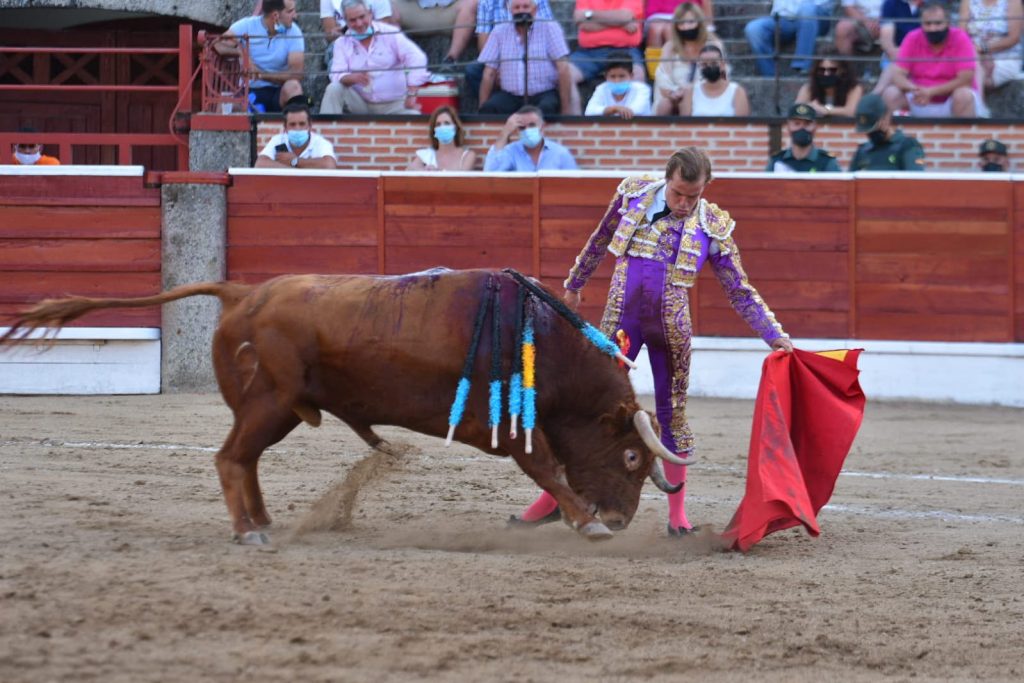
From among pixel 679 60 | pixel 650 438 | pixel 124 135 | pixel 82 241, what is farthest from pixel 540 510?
pixel 124 135

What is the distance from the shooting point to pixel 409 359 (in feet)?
14.5

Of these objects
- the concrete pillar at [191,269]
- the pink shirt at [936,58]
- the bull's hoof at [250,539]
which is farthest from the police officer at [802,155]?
the bull's hoof at [250,539]

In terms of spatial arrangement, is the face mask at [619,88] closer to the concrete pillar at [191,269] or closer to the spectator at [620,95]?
the spectator at [620,95]

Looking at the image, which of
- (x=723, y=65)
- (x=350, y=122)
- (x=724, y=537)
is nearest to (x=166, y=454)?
(x=724, y=537)

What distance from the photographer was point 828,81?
9547 mm

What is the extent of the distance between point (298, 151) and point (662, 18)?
2.48 meters

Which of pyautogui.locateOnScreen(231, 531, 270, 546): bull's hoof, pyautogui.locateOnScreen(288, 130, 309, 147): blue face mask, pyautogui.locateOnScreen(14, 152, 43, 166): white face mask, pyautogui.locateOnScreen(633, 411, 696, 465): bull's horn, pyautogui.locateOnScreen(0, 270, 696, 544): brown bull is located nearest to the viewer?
pyautogui.locateOnScreen(231, 531, 270, 546): bull's hoof

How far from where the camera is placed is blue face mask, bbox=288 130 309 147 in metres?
9.27

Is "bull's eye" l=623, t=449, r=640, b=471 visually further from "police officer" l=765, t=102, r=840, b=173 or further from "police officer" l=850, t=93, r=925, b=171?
"police officer" l=850, t=93, r=925, b=171

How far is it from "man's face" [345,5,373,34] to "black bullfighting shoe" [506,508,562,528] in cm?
552

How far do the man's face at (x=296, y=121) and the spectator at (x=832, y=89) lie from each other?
119 inches

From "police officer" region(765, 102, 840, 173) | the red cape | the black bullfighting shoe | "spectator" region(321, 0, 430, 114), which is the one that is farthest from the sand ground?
"spectator" region(321, 0, 430, 114)

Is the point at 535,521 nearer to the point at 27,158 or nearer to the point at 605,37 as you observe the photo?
the point at 605,37

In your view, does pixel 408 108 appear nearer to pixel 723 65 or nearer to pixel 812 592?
pixel 723 65
